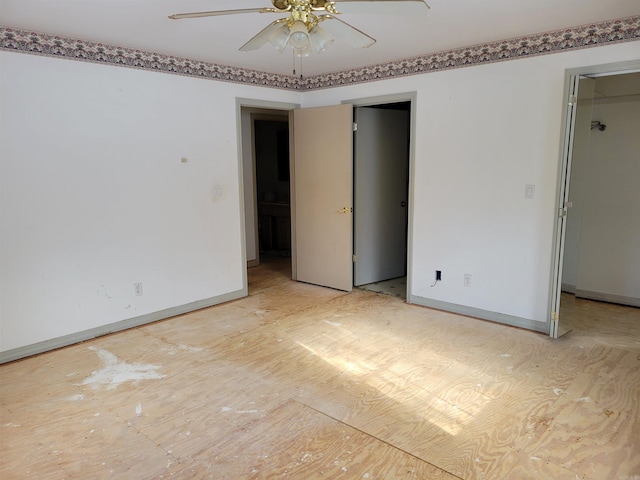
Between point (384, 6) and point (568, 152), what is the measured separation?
2.11 meters

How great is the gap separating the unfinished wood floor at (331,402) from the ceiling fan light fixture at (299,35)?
2.01m

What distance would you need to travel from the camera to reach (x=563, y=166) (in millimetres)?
3332

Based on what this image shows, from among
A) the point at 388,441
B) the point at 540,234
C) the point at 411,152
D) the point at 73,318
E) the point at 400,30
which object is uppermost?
the point at 400,30

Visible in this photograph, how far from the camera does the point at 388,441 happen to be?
7.36ft

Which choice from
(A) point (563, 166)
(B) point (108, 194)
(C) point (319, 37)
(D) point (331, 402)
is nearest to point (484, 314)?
(A) point (563, 166)

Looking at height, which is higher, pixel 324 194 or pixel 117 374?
pixel 324 194

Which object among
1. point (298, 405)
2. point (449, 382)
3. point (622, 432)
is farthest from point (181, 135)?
point (622, 432)

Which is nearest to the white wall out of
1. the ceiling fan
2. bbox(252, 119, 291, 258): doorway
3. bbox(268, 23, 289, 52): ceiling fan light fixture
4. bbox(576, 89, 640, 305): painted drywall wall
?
bbox(576, 89, 640, 305): painted drywall wall

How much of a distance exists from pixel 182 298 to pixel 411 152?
2667 millimetres

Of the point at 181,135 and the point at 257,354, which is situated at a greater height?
the point at 181,135

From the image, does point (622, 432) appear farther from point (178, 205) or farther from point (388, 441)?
point (178, 205)

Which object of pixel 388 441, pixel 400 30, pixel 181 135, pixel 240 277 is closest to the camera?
pixel 388 441

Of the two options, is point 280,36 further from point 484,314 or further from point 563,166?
point 484,314

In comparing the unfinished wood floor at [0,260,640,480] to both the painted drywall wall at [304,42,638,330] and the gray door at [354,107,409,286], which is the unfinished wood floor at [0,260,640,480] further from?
the gray door at [354,107,409,286]
